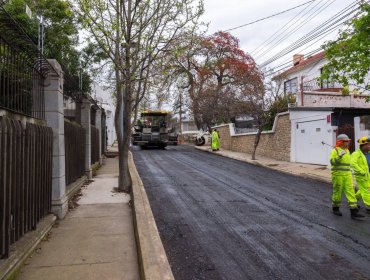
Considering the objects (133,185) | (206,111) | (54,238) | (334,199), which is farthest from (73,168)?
(206,111)

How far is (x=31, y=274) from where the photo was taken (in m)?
4.98

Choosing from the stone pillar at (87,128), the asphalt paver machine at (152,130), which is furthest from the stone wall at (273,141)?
the stone pillar at (87,128)

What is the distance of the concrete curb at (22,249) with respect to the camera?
14.9ft

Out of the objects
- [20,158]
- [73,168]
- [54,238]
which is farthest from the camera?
[73,168]

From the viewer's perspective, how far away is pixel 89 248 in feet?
19.8

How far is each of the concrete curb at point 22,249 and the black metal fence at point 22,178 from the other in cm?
9

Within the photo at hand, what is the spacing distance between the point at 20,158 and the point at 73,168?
5315 millimetres

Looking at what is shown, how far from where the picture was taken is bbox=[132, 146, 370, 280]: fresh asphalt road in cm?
531

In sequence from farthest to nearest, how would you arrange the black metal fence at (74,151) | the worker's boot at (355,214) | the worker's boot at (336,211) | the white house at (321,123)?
1. the white house at (321,123)
2. the black metal fence at (74,151)
3. the worker's boot at (336,211)
4. the worker's boot at (355,214)

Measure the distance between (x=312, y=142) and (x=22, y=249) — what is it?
1670cm

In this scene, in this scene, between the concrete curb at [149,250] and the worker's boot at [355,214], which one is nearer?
the concrete curb at [149,250]

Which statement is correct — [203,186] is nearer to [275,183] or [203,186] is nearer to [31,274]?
[275,183]

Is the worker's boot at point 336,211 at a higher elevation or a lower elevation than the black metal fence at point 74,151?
lower

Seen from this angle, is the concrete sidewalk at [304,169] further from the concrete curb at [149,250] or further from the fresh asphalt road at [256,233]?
the concrete curb at [149,250]
